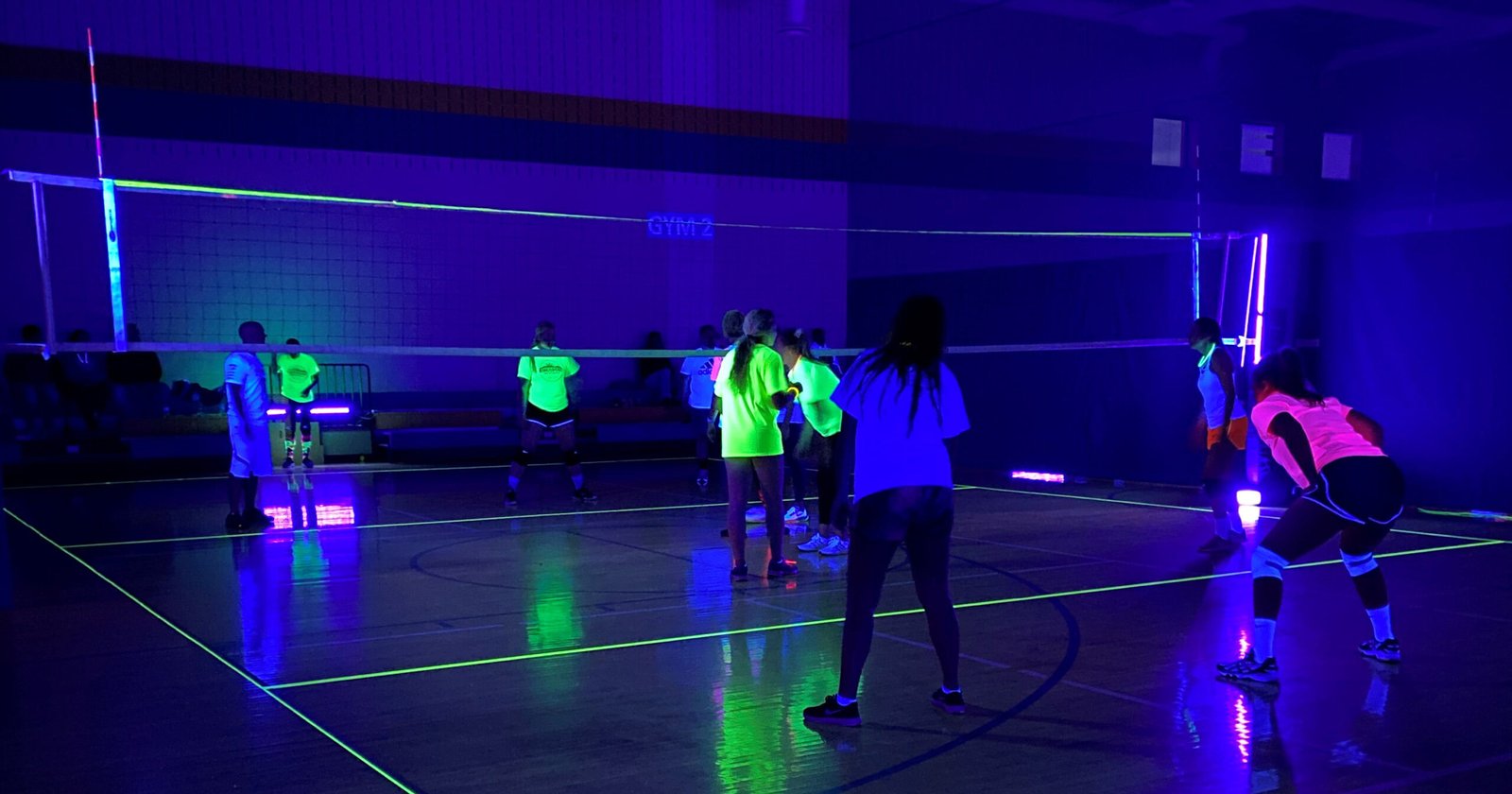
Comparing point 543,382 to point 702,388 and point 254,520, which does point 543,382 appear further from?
→ point 254,520

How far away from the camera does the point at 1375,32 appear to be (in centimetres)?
1100

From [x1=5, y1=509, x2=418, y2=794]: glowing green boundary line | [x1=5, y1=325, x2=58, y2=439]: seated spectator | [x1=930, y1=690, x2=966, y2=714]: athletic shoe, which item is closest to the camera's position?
[x1=5, y1=509, x2=418, y2=794]: glowing green boundary line

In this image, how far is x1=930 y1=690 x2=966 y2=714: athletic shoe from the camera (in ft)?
14.9

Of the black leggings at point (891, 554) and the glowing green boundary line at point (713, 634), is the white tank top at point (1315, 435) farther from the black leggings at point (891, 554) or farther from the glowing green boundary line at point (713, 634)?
the glowing green boundary line at point (713, 634)

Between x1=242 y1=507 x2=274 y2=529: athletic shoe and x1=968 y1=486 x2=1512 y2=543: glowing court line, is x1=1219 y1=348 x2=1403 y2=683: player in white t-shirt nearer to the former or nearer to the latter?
x1=968 y1=486 x2=1512 y2=543: glowing court line

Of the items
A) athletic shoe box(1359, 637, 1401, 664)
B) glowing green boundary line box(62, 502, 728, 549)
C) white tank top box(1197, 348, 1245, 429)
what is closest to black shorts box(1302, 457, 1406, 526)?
→ athletic shoe box(1359, 637, 1401, 664)

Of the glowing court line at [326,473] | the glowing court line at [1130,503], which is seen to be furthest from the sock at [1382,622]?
the glowing court line at [326,473]

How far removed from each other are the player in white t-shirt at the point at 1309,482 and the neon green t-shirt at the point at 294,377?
42.2 ft

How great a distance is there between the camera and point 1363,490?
4.89 meters

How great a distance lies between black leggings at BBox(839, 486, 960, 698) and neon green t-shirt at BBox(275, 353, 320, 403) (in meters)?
12.5

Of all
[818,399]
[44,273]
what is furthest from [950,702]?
[44,273]

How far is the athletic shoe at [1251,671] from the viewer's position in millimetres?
4898

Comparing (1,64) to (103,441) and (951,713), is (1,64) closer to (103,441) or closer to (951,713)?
(103,441)

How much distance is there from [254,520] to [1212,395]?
7.27 meters
